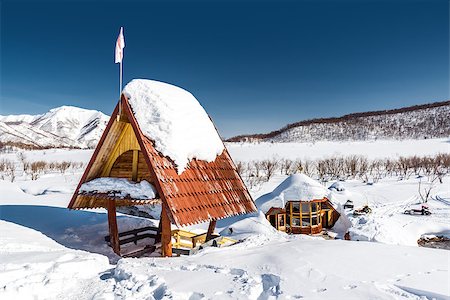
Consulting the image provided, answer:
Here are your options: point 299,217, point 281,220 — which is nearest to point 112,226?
point 281,220

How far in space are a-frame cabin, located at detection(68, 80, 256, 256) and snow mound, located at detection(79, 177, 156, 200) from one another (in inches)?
4.1

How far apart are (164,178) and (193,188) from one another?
75cm

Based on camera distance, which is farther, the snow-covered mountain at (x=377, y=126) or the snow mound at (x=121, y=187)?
the snow-covered mountain at (x=377, y=126)

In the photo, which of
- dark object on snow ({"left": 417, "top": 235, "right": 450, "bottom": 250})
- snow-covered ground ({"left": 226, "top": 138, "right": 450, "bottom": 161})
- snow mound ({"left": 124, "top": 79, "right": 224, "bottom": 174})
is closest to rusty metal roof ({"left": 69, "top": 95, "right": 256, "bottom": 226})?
snow mound ({"left": 124, "top": 79, "right": 224, "bottom": 174})

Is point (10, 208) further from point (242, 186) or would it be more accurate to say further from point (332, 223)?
point (332, 223)

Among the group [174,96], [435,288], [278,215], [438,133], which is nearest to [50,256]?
[174,96]

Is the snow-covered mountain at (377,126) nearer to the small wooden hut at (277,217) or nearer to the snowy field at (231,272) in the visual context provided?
the small wooden hut at (277,217)

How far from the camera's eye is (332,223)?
19.5 m

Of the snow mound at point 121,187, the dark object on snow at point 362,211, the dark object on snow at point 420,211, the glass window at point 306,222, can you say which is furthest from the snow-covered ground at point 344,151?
the snow mound at point 121,187

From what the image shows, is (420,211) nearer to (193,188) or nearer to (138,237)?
(138,237)

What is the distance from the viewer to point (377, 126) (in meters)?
91.8

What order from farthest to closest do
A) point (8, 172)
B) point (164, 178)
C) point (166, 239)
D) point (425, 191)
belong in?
point (8, 172) < point (425, 191) < point (166, 239) < point (164, 178)

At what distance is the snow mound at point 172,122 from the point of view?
6430 millimetres

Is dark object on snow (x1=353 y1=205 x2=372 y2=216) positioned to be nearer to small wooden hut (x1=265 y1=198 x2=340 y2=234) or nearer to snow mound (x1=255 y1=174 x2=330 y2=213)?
small wooden hut (x1=265 y1=198 x2=340 y2=234)
